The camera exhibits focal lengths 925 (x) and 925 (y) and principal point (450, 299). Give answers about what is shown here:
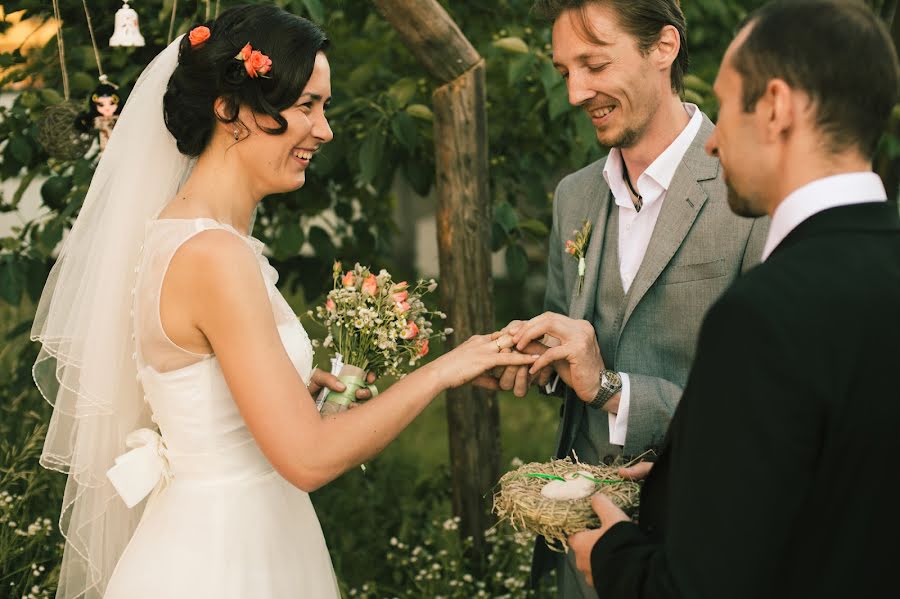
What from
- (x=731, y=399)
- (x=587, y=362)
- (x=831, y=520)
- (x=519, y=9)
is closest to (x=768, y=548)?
(x=831, y=520)

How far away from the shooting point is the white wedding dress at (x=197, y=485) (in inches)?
94.3

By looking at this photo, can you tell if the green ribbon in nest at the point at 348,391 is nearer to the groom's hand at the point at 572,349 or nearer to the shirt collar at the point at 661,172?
the groom's hand at the point at 572,349

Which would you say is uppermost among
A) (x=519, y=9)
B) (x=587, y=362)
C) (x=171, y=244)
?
(x=519, y=9)

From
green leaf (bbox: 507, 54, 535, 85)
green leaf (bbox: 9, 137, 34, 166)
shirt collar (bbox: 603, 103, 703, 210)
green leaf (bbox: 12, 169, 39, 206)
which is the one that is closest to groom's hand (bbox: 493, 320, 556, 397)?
shirt collar (bbox: 603, 103, 703, 210)

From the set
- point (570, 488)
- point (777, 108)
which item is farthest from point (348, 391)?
point (777, 108)

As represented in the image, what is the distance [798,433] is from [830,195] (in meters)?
0.42

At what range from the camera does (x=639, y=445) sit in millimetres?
2650

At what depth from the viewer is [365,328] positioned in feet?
8.85

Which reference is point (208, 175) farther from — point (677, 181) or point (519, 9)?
point (519, 9)

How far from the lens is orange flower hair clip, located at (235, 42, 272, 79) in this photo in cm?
244

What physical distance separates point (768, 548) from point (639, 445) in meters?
1.24

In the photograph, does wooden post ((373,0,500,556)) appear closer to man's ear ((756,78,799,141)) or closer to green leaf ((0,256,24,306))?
green leaf ((0,256,24,306))

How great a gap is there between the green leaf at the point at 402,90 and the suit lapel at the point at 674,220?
158 cm

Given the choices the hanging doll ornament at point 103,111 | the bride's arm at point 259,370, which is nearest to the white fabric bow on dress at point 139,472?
the bride's arm at point 259,370
